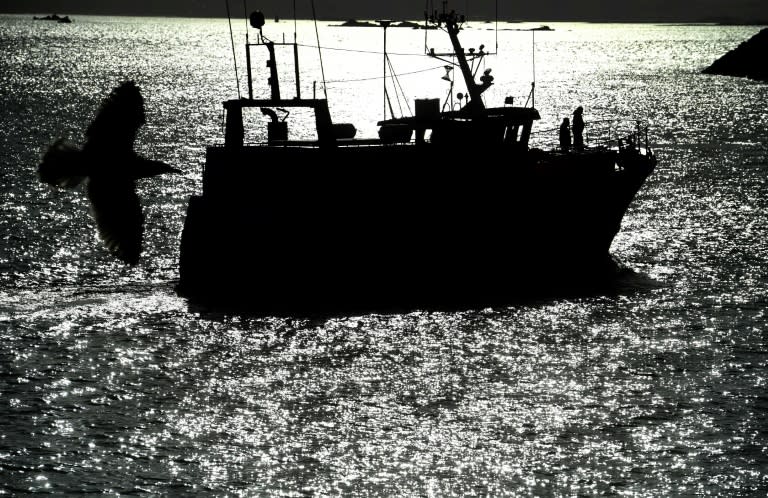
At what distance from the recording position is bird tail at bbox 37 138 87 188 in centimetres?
725

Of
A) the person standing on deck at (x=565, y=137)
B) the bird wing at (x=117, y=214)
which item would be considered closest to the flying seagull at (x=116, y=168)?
the bird wing at (x=117, y=214)

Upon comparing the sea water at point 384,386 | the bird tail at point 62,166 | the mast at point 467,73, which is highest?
the bird tail at point 62,166

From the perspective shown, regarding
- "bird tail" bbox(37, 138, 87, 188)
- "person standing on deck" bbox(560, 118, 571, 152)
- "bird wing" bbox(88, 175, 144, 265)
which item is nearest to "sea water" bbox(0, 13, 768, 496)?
"person standing on deck" bbox(560, 118, 571, 152)

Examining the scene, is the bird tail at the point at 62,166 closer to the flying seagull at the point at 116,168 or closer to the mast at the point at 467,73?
the flying seagull at the point at 116,168

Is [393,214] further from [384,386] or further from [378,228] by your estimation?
[384,386]

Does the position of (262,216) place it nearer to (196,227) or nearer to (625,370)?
(196,227)

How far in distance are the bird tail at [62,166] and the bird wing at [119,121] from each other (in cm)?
42

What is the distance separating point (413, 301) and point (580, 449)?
46.2ft

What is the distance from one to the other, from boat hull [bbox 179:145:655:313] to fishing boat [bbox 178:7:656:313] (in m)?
0.05

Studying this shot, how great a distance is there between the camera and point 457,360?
32281mm

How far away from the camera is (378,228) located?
129 feet

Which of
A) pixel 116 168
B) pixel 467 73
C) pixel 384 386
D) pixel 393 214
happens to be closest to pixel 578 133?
pixel 467 73

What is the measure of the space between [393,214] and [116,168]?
3108 cm

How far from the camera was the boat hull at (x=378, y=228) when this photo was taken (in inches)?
1510
